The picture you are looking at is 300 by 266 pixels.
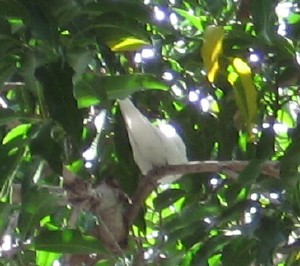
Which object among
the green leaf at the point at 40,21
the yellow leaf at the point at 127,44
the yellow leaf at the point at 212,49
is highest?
the green leaf at the point at 40,21

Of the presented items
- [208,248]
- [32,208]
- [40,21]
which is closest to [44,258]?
[32,208]

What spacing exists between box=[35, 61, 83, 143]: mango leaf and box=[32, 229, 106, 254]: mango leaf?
20 centimetres

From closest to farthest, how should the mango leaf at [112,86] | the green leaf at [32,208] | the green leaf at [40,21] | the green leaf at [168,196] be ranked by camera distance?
the green leaf at [40,21] → the mango leaf at [112,86] → the green leaf at [32,208] → the green leaf at [168,196]

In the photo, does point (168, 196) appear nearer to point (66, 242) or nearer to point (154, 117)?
point (154, 117)

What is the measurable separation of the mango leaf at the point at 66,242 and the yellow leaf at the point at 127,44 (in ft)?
0.74

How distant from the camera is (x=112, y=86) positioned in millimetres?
875

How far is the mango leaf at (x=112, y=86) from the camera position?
0.85 m

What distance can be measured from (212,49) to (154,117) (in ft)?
0.82

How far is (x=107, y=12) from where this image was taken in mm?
843

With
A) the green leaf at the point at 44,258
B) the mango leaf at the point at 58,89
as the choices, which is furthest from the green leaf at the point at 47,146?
the green leaf at the point at 44,258

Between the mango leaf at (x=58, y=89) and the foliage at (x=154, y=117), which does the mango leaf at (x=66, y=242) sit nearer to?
the foliage at (x=154, y=117)

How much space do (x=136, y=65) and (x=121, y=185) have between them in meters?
0.22

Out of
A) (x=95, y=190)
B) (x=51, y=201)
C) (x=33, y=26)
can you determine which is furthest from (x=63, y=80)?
(x=95, y=190)

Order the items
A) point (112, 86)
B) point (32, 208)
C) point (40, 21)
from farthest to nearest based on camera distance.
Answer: point (32, 208), point (112, 86), point (40, 21)
